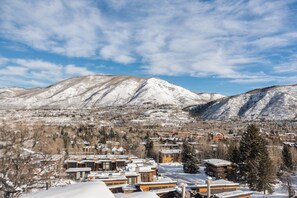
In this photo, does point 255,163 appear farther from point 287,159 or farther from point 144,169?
point 144,169

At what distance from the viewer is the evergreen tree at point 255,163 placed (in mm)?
33375

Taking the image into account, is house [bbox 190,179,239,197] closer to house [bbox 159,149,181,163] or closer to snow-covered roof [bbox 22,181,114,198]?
snow-covered roof [bbox 22,181,114,198]

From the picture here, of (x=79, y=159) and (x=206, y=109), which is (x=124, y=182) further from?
(x=206, y=109)

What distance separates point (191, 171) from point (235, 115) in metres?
121

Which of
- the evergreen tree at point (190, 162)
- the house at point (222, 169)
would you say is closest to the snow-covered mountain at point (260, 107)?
the evergreen tree at point (190, 162)

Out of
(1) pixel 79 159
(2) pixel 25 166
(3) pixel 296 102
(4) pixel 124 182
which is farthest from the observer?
(3) pixel 296 102

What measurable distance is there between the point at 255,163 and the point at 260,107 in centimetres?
12926

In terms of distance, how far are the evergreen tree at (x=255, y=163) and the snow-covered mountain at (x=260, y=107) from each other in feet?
365

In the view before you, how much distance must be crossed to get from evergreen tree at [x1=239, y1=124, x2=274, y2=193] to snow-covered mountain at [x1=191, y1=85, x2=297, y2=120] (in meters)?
111

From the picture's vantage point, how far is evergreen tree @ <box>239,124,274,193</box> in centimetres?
3338

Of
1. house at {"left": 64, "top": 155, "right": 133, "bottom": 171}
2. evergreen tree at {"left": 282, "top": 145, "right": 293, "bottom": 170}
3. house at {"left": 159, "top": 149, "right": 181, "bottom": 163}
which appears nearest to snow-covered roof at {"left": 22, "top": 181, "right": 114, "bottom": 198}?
house at {"left": 64, "top": 155, "right": 133, "bottom": 171}

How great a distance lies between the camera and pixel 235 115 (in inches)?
6388

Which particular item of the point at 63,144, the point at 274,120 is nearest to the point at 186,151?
the point at 63,144

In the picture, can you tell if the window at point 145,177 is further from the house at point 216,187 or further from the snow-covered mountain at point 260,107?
the snow-covered mountain at point 260,107
